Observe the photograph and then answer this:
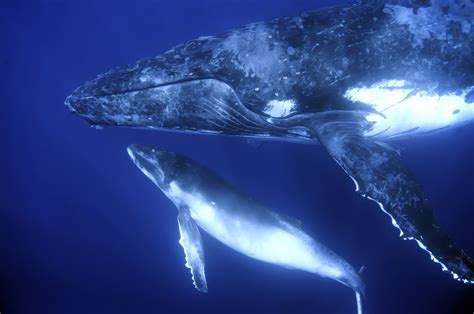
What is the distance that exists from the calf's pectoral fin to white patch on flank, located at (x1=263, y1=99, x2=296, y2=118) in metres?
1.09

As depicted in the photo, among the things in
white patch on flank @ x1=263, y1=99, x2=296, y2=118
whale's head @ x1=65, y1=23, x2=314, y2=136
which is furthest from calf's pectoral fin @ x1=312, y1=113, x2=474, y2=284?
whale's head @ x1=65, y1=23, x2=314, y2=136

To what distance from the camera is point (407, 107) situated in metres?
5.39

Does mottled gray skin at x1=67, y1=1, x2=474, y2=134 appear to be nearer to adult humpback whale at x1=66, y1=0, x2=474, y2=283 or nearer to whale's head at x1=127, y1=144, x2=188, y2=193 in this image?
adult humpback whale at x1=66, y1=0, x2=474, y2=283

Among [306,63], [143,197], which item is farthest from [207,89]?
[143,197]

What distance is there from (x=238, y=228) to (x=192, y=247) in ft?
3.64

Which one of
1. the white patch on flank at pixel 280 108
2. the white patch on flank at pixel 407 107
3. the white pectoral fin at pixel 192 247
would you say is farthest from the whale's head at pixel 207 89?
the white pectoral fin at pixel 192 247

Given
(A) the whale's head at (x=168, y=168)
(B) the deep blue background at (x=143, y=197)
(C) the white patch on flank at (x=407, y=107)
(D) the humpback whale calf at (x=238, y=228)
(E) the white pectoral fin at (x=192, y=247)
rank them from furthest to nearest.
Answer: (B) the deep blue background at (x=143, y=197) → (A) the whale's head at (x=168, y=168) → (E) the white pectoral fin at (x=192, y=247) → (D) the humpback whale calf at (x=238, y=228) → (C) the white patch on flank at (x=407, y=107)

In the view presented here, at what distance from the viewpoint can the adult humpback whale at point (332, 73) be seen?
499 cm

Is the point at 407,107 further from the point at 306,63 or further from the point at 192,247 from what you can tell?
the point at 192,247

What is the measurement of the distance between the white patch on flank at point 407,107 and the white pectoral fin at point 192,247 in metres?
3.93

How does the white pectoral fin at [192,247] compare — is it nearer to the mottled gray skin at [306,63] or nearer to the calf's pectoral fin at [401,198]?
the mottled gray skin at [306,63]

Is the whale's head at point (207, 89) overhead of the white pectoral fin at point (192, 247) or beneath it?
overhead

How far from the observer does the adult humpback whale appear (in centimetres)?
499

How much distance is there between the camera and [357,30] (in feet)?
16.6
